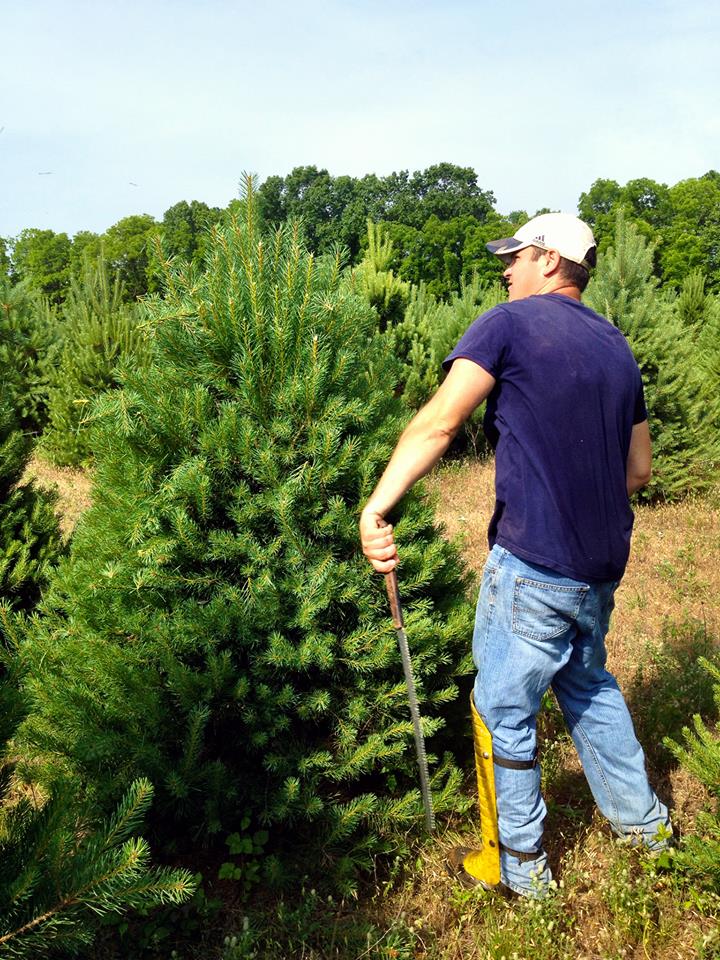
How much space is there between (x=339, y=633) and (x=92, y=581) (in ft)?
3.13

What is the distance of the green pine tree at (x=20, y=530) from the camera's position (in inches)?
152

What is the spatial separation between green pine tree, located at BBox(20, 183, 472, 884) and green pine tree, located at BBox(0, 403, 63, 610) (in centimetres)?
117

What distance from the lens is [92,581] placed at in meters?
2.69

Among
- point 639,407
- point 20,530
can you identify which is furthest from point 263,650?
point 20,530

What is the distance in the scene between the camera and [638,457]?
277 centimetres

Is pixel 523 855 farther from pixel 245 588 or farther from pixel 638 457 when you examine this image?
pixel 638 457

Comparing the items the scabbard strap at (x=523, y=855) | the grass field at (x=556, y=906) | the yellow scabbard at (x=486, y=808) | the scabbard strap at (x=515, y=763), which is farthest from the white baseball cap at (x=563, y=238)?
the grass field at (x=556, y=906)

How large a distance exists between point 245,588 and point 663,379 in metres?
6.54

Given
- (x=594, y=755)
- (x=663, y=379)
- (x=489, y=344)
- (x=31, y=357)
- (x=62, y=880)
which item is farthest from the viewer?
(x=31, y=357)

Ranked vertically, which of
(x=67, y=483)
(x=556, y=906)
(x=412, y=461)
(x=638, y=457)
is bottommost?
(x=67, y=483)

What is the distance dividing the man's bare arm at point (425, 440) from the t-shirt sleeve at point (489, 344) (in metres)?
0.02

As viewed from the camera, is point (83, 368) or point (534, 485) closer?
point (534, 485)

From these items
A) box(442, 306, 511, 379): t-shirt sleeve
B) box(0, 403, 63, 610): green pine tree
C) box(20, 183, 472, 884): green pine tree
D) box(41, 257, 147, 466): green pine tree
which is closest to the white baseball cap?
box(442, 306, 511, 379): t-shirt sleeve

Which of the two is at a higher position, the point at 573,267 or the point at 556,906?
the point at 573,267
